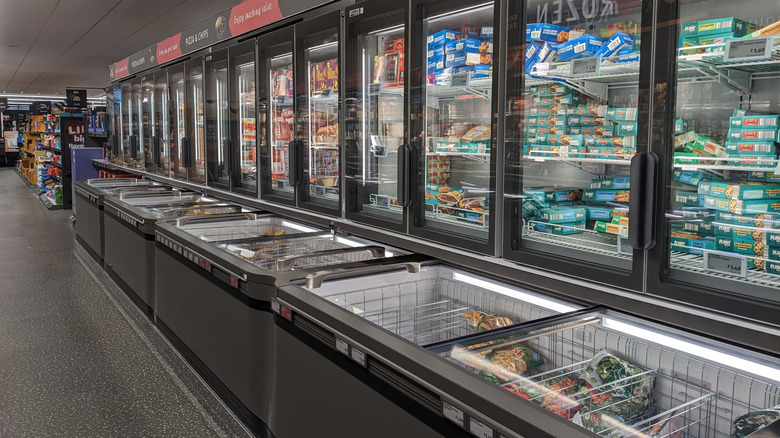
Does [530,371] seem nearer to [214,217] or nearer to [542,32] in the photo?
[542,32]

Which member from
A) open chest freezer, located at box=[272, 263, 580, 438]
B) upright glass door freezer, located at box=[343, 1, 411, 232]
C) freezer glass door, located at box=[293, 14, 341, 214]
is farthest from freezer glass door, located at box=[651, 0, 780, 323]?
freezer glass door, located at box=[293, 14, 341, 214]

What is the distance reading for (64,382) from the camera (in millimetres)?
3729

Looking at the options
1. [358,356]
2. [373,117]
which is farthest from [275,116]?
[358,356]

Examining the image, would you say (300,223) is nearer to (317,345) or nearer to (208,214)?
(208,214)

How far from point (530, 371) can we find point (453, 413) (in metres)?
0.57

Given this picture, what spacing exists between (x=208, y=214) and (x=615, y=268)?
10.3 ft

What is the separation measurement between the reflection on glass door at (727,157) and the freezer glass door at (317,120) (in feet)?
6.80

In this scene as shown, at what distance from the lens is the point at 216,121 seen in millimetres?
5031

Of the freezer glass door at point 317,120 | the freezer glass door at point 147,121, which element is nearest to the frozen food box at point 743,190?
the freezer glass door at point 317,120

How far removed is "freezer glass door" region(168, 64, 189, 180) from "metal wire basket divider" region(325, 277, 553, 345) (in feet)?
11.8

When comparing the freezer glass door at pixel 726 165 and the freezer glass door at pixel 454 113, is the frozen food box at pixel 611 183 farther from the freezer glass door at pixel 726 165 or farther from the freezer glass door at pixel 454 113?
the freezer glass door at pixel 454 113

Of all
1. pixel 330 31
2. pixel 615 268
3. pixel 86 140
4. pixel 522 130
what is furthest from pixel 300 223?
pixel 86 140

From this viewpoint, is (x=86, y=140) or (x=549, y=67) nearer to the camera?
(x=549, y=67)

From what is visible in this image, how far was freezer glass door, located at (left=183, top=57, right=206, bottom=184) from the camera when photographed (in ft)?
17.8
